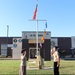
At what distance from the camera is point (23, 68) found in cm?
→ 1419

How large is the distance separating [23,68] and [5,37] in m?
68.9

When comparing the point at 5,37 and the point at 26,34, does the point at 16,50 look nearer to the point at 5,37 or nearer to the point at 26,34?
the point at 26,34

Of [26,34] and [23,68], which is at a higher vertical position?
[26,34]

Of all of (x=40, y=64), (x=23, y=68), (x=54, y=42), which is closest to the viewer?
(x=23, y=68)

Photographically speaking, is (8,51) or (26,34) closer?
(26,34)

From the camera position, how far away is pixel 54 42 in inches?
3056

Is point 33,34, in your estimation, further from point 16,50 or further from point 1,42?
point 1,42

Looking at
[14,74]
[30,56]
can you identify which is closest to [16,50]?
[30,56]

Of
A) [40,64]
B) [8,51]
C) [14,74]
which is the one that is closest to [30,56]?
[8,51]

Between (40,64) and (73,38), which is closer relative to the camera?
(40,64)

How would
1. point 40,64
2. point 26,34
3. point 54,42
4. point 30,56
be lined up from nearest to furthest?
point 40,64 → point 26,34 → point 30,56 → point 54,42

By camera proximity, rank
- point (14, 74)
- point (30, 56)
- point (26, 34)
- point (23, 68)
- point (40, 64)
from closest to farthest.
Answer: point (23, 68), point (14, 74), point (40, 64), point (26, 34), point (30, 56)

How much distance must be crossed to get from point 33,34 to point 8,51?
20.0 metres

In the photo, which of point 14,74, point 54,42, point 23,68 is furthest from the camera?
point 54,42
